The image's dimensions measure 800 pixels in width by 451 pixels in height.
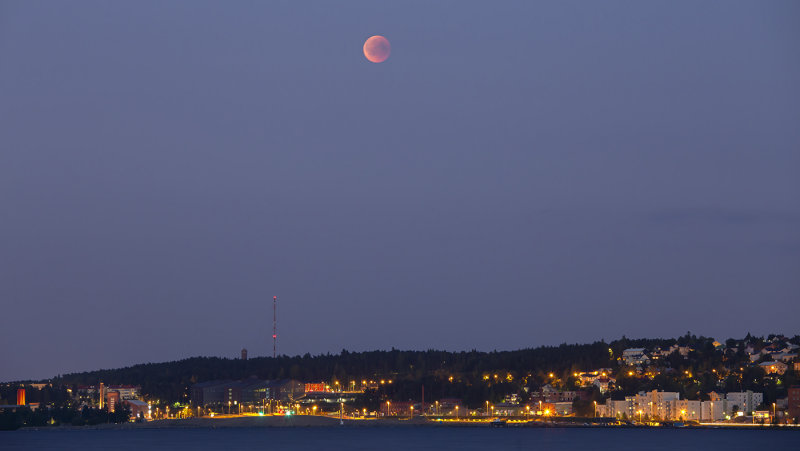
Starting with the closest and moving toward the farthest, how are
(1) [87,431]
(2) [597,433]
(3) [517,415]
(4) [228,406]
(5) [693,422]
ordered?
(2) [597,433]
(5) [693,422]
(1) [87,431]
(3) [517,415]
(4) [228,406]

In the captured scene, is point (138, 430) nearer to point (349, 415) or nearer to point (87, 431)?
point (87, 431)

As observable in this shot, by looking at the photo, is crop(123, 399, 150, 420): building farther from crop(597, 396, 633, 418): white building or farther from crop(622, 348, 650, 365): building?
crop(622, 348, 650, 365): building

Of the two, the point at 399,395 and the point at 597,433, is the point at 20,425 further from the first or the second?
the point at 597,433

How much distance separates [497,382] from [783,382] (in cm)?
4099

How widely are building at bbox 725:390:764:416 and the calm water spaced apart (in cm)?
748

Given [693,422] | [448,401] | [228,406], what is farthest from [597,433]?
[228,406]

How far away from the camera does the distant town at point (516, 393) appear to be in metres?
140

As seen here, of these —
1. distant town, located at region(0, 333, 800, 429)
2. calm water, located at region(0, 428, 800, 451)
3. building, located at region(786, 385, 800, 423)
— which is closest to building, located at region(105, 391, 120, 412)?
distant town, located at region(0, 333, 800, 429)

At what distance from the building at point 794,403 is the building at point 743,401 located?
8662 mm

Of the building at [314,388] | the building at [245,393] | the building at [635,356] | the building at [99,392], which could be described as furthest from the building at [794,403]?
the building at [99,392]

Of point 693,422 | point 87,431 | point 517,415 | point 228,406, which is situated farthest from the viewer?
point 228,406

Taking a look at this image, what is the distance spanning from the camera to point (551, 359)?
177 m

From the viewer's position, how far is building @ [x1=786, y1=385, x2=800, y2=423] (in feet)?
415

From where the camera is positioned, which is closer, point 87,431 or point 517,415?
point 87,431
